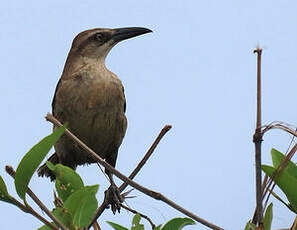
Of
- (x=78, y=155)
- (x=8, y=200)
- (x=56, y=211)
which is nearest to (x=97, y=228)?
(x=56, y=211)

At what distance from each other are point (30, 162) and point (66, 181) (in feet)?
1.50

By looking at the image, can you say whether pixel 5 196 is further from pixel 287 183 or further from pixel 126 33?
pixel 126 33

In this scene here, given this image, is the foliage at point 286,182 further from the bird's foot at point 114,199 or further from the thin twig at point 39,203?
the bird's foot at point 114,199

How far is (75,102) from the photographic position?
4.66 metres

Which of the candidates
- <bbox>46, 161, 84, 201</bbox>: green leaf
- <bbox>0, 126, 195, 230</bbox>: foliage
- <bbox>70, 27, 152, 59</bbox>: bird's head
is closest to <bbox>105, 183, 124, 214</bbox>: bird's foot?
<bbox>46, 161, 84, 201</bbox>: green leaf

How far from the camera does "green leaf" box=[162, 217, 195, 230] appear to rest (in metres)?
2.02

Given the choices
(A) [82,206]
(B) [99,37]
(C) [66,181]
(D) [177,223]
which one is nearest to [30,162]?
(A) [82,206]

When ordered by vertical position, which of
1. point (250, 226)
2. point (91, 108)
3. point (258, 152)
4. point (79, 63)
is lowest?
point (250, 226)

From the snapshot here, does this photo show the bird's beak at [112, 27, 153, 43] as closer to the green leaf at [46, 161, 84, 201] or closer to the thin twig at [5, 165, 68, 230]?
the green leaf at [46, 161, 84, 201]

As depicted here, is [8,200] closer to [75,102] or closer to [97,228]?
[97,228]

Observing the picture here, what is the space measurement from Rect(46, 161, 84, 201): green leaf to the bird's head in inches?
118

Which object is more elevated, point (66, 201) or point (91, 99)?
point (91, 99)

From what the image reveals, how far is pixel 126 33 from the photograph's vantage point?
499cm

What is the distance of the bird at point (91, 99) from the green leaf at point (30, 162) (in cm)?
261
